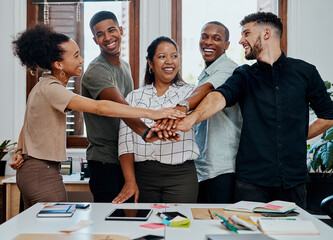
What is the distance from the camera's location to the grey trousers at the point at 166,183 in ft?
6.29

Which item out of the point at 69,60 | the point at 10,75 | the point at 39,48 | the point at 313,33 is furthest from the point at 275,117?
the point at 10,75

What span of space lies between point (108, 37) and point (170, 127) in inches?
32.6

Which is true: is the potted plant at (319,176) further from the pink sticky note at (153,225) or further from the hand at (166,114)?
the pink sticky note at (153,225)

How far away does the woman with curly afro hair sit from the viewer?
5.92 feet

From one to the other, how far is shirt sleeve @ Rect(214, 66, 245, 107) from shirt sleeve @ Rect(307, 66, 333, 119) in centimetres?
37

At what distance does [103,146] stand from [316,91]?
1258mm

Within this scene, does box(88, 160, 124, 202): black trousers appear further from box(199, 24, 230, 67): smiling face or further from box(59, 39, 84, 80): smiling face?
box(199, 24, 230, 67): smiling face

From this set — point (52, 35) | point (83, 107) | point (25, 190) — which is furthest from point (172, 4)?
point (25, 190)

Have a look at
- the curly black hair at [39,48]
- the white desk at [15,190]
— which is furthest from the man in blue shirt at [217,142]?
the white desk at [15,190]

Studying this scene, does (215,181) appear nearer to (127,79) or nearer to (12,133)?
(127,79)

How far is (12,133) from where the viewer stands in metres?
3.60

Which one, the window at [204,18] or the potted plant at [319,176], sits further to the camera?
the window at [204,18]

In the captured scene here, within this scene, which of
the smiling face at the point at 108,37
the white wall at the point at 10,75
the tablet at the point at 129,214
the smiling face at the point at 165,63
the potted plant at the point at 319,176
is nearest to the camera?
the tablet at the point at 129,214

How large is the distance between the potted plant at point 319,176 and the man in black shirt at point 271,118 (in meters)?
1.03
